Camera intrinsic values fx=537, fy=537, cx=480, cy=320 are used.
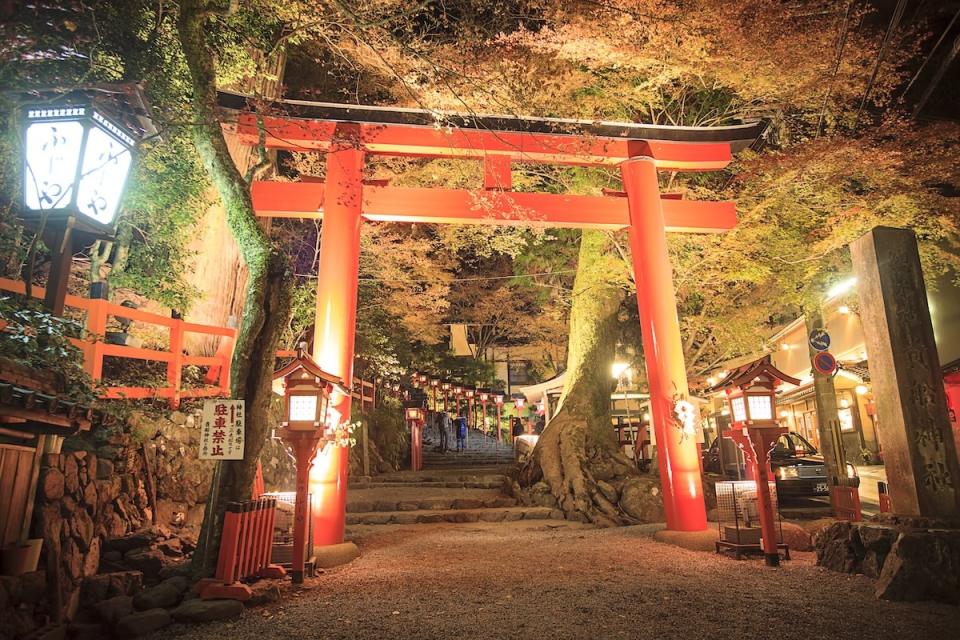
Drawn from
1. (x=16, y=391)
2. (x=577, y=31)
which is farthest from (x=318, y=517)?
(x=577, y=31)

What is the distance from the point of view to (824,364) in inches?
438

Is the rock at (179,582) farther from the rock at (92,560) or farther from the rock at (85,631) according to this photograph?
the rock at (85,631)

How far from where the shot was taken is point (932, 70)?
47.1ft

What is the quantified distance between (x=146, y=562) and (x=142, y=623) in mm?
1303

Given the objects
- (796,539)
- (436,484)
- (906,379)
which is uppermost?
(906,379)

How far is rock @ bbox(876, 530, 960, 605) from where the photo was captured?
16.3 ft

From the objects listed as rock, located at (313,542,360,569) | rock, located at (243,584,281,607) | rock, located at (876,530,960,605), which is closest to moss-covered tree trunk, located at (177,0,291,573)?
rock, located at (243,584,281,607)

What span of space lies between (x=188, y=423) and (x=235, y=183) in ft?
14.1

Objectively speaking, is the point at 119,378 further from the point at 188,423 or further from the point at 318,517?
the point at 318,517

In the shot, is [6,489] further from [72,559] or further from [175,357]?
[175,357]

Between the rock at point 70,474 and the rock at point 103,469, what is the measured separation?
561 millimetres

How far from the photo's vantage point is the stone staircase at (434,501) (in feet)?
36.6

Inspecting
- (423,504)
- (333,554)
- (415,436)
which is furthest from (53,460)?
(415,436)

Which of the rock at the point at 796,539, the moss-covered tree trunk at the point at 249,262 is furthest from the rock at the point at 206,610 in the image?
the rock at the point at 796,539
